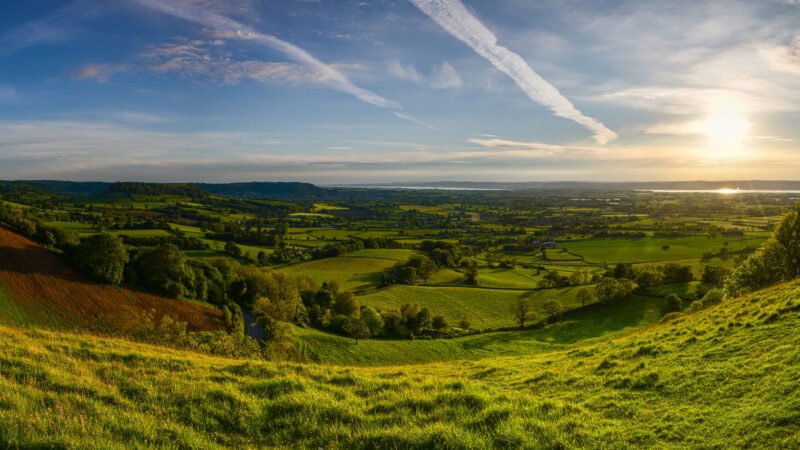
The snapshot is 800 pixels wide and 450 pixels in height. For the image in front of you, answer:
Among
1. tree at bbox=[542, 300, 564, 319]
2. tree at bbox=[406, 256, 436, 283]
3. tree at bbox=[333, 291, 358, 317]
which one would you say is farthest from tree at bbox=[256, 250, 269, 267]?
tree at bbox=[542, 300, 564, 319]

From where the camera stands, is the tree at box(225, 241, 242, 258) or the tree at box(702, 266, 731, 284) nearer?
the tree at box(702, 266, 731, 284)

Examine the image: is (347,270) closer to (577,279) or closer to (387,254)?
(387,254)

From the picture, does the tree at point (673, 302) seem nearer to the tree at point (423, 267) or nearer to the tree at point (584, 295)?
the tree at point (584, 295)

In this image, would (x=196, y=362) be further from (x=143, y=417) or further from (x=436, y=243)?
(x=436, y=243)

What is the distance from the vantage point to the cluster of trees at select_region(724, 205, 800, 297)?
35531mm

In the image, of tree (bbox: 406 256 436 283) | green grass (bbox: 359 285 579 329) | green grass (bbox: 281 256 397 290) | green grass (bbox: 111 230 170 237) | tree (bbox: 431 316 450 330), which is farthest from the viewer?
green grass (bbox: 111 230 170 237)

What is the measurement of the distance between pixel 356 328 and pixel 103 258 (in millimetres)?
34560

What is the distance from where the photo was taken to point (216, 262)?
70.1 m

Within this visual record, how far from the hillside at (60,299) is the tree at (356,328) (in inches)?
703

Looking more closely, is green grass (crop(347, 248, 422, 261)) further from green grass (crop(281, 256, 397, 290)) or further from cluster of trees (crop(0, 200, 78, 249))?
cluster of trees (crop(0, 200, 78, 249))

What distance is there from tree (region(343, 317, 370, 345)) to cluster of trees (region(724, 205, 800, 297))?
4264 cm

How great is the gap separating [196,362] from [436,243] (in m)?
122

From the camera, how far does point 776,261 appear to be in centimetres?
3734

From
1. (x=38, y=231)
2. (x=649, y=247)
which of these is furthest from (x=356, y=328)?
(x=649, y=247)
